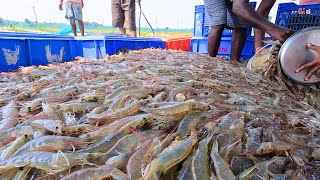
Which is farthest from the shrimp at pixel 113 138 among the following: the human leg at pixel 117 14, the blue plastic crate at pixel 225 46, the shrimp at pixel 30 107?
the human leg at pixel 117 14

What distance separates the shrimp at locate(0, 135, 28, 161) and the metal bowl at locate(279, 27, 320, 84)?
284 centimetres

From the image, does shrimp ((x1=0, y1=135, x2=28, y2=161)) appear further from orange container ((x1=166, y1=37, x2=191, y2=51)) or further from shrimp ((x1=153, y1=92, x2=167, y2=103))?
orange container ((x1=166, y1=37, x2=191, y2=51))

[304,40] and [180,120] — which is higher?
[304,40]

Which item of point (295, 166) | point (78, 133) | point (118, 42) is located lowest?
point (295, 166)

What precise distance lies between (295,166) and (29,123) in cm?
162

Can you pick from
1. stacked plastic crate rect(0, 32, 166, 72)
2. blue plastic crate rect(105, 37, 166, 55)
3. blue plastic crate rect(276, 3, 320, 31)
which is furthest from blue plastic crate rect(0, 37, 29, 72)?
blue plastic crate rect(276, 3, 320, 31)

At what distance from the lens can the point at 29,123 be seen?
5.49ft

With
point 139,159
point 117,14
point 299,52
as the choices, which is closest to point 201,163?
point 139,159

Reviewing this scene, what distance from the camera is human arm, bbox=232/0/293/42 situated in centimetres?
323

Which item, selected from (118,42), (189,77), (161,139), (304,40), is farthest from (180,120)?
(118,42)

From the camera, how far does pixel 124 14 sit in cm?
862

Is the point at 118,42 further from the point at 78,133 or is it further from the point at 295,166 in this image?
the point at 295,166

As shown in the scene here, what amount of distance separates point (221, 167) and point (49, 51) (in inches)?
191

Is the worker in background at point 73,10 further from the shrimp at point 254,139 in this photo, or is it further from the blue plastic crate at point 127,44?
the shrimp at point 254,139
